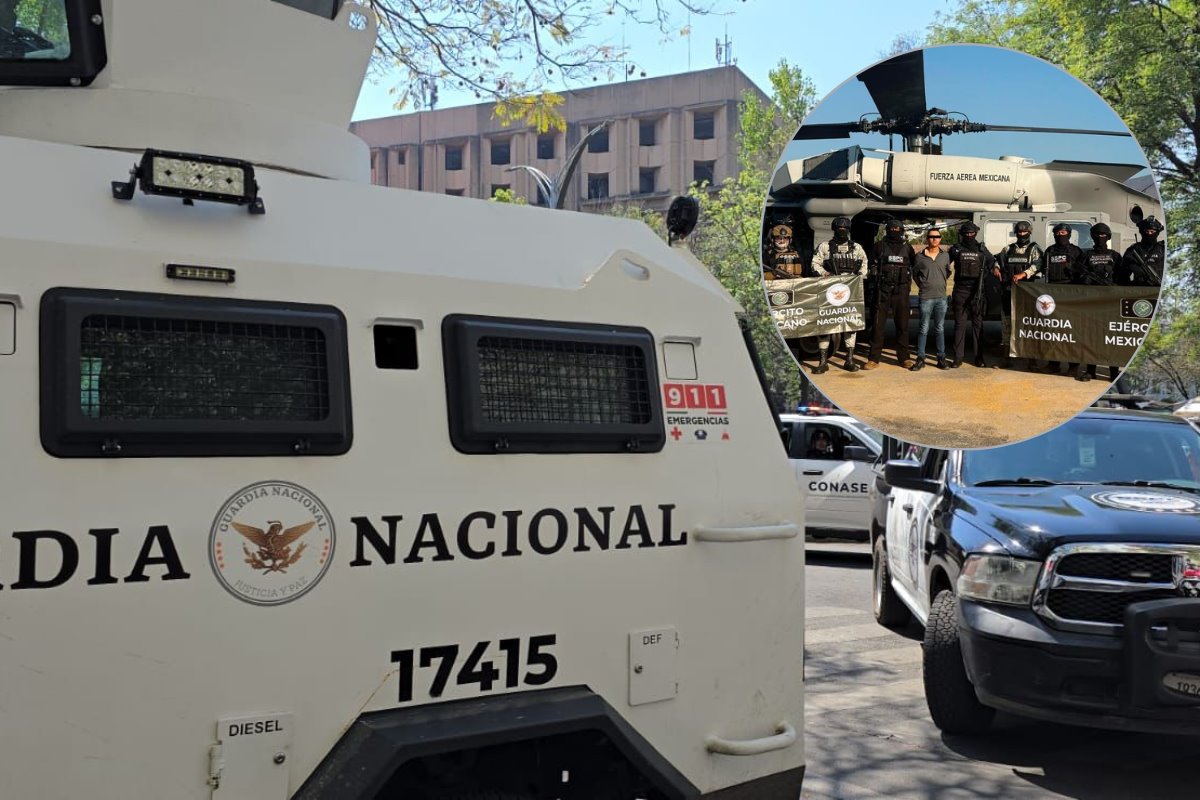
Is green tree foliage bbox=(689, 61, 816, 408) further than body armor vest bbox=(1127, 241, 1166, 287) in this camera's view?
Yes

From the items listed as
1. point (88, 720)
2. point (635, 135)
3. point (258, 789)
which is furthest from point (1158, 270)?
point (635, 135)

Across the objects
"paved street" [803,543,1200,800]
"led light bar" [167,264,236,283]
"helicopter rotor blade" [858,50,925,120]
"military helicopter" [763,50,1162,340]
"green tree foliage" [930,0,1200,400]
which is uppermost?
"green tree foliage" [930,0,1200,400]

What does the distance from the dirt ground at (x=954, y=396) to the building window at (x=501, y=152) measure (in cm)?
5194

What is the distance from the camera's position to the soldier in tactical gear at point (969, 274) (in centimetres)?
361

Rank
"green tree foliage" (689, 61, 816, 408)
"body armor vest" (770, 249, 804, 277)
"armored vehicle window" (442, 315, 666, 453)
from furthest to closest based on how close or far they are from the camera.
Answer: "green tree foliage" (689, 61, 816, 408)
"body armor vest" (770, 249, 804, 277)
"armored vehicle window" (442, 315, 666, 453)

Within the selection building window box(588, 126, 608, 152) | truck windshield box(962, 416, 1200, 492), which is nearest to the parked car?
truck windshield box(962, 416, 1200, 492)

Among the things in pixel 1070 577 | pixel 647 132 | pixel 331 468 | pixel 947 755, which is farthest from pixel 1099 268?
pixel 647 132

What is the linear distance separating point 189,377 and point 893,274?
7.31 feet

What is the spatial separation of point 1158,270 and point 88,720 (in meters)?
3.59

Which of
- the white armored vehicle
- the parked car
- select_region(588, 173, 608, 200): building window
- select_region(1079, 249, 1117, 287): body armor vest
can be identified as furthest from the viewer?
select_region(588, 173, 608, 200): building window

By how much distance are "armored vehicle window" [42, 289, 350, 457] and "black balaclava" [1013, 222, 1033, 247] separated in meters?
2.24

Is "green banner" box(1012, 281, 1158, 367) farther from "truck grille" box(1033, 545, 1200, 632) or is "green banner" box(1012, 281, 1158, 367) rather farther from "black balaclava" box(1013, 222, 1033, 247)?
"truck grille" box(1033, 545, 1200, 632)

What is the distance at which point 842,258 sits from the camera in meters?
3.68

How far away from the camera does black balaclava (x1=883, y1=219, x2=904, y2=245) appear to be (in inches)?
142
